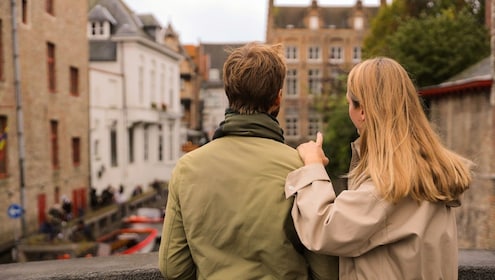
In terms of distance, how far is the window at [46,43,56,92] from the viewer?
16969mm

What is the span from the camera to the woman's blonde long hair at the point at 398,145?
5.04 ft

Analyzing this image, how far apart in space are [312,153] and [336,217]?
0.72 ft

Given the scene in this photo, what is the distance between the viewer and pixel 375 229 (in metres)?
1.54

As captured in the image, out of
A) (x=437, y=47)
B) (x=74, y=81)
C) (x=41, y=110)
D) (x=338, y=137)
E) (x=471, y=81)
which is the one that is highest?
(x=437, y=47)

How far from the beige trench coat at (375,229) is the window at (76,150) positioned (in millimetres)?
19185

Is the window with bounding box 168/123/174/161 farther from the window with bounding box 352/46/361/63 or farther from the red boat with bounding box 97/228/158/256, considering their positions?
the red boat with bounding box 97/228/158/256

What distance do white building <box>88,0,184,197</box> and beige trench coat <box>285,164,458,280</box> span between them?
21499 mm

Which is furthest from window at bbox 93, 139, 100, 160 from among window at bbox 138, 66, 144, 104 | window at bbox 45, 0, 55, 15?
window at bbox 45, 0, 55, 15

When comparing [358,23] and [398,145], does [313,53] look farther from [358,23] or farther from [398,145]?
[398,145]

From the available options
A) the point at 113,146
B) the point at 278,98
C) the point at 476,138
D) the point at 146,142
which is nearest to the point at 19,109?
the point at 113,146

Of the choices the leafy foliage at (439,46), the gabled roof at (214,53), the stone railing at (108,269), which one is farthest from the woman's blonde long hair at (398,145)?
the gabled roof at (214,53)

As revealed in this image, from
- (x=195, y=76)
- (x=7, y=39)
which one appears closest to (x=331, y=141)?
(x=7, y=39)

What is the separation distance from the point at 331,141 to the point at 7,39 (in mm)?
14303

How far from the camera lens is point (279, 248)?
1.65 metres
